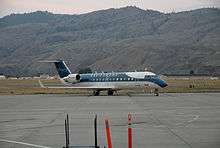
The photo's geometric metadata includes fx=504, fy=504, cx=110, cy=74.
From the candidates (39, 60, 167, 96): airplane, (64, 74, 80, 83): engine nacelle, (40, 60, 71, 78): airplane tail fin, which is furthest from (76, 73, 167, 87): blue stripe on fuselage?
(40, 60, 71, 78): airplane tail fin

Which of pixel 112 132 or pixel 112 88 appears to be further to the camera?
pixel 112 88

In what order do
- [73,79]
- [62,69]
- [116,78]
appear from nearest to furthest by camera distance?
[116,78]
[73,79]
[62,69]

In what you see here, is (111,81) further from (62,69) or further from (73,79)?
(62,69)

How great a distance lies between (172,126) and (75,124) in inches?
174

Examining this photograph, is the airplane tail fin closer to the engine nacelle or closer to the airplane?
the airplane

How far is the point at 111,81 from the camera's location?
60875 mm

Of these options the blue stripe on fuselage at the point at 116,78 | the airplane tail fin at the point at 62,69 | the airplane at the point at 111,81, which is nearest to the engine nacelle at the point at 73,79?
the airplane at the point at 111,81

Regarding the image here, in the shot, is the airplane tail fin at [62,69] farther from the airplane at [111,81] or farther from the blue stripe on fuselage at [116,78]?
the blue stripe on fuselage at [116,78]

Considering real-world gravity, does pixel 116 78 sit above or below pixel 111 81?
above

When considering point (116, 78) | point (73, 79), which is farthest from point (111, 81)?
point (73, 79)

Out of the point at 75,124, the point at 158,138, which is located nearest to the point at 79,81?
the point at 75,124

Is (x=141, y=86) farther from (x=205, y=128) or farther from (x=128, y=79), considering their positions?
(x=205, y=128)

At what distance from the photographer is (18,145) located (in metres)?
15.4

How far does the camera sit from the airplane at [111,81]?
58.1 meters
